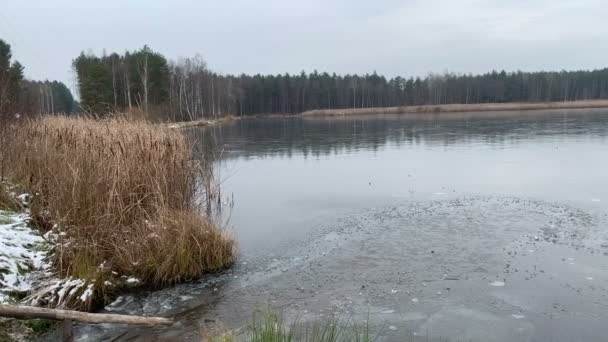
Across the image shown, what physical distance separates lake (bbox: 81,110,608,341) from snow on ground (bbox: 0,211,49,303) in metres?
1.09

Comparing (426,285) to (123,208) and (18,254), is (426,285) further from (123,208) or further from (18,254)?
(18,254)

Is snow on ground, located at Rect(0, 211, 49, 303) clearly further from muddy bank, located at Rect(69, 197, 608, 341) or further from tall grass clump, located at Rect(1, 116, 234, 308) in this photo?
muddy bank, located at Rect(69, 197, 608, 341)

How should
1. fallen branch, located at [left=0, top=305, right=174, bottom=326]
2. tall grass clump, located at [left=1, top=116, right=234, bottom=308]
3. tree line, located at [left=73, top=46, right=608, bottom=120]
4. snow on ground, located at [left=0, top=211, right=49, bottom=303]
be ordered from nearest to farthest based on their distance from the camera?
fallen branch, located at [left=0, top=305, right=174, bottom=326], snow on ground, located at [left=0, top=211, right=49, bottom=303], tall grass clump, located at [left=1, top=116, right=234, bottom=308], tree line, located at [left=73, top=46, right=608, bottom=120]

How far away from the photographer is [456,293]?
648 cm

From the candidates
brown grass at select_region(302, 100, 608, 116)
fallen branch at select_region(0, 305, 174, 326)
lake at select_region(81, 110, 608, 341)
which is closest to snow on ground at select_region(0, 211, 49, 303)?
lake at select_region(81, 110, 608, 341)

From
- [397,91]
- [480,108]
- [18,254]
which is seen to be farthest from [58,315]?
[397,91]

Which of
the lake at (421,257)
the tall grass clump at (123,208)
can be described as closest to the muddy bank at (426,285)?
the lake at (421,257)

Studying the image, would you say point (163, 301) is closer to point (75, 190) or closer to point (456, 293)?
point (75, 190)

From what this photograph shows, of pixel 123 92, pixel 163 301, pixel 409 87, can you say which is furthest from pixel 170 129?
pixel 409 87

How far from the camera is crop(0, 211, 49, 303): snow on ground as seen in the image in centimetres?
588

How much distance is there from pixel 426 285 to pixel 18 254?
571cm

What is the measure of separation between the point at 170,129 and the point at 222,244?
3.36 metres

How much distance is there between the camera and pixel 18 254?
6.53 meters

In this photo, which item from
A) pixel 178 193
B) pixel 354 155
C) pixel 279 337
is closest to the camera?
pixel 279 337
